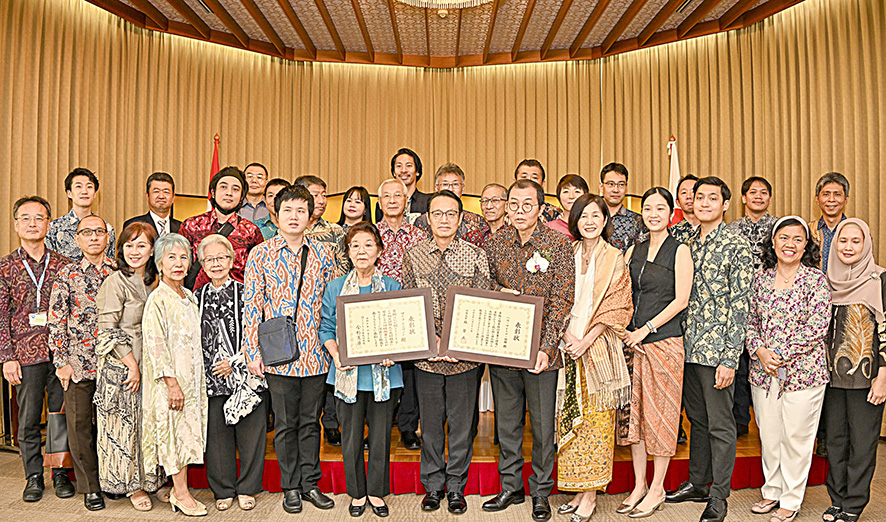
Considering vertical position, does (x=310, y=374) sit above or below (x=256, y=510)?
above

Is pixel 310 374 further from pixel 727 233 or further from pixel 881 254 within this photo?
pixel 881 254

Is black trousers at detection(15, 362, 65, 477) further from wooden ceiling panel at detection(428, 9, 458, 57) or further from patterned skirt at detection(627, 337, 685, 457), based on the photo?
wooden ceiling panel at detection(428, 9, 458, 57)

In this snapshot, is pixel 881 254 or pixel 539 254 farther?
pixel 881 254

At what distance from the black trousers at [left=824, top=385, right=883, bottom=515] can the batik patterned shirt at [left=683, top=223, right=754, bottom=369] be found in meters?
0.67

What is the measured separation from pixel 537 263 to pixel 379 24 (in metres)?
4.65

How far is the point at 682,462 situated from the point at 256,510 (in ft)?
8.68

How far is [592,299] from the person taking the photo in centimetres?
351

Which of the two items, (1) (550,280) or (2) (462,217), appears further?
(2) (462,217)

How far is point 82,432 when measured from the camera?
12.2 feet

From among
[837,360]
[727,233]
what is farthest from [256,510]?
[837,360]

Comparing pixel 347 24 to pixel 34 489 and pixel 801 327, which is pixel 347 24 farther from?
pixel 801 327

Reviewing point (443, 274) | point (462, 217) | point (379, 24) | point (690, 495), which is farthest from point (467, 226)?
point (379, 24)

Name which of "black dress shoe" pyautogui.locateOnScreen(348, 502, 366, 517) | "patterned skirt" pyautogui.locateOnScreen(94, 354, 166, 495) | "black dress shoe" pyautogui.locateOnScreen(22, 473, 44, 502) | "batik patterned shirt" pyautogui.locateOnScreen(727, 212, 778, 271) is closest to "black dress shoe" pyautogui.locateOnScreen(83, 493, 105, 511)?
"patterned skirt" pyautogui.locateOnScreen(94, 354, 166, 495)

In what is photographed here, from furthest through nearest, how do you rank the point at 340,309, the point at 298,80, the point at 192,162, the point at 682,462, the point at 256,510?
the point at 298,80
the point at 192,162
the point at 682,462
the point at 256,510
the point at 340,309
